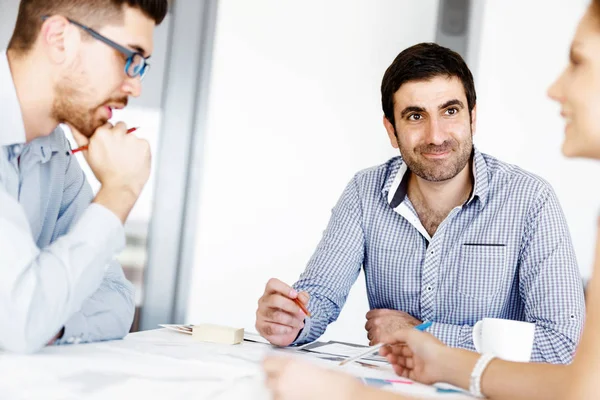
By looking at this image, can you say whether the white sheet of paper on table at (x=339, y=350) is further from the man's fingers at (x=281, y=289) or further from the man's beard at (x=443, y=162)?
the man's beard at (x=443, y=162)

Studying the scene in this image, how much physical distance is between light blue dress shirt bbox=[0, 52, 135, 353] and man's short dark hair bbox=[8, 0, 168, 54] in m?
0.07

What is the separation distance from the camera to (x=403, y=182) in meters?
2.25

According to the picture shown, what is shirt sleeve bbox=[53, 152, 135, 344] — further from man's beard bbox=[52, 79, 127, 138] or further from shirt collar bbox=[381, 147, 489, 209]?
shirt collar bbox=[381, 147, 489, 209]

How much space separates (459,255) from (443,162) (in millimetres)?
297

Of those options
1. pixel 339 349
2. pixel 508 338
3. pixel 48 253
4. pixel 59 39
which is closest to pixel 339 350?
pixel 339 349

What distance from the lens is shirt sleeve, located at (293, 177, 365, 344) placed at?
2.00m

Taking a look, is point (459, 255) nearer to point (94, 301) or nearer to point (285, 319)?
point (285, 319)

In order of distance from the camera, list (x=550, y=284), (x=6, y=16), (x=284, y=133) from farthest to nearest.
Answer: (x=284, y=133)
(x=6, y=16)
(x=550, y=284)

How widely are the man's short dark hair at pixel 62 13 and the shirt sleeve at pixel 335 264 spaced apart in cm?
97

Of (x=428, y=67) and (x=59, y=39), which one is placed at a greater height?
(x=428, y=67)

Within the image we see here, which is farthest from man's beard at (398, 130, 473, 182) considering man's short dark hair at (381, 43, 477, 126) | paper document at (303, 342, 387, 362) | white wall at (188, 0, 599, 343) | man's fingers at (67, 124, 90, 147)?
white wall at (188, 0, 599, 343)

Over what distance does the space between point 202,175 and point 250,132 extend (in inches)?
13.8

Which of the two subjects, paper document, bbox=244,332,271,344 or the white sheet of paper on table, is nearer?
the white sheet of paper on table

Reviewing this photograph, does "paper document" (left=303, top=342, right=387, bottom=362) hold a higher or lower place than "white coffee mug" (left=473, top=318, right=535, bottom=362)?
lower
